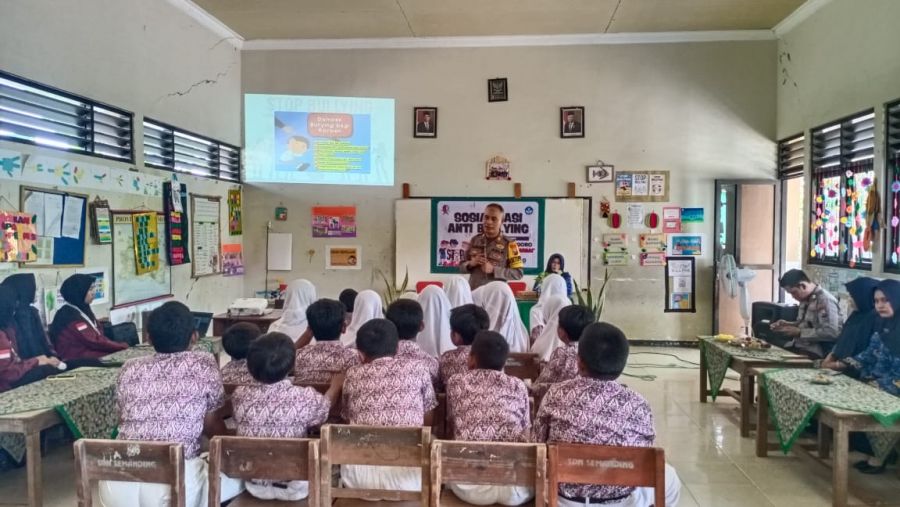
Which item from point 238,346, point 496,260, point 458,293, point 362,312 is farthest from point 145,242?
point 496,260

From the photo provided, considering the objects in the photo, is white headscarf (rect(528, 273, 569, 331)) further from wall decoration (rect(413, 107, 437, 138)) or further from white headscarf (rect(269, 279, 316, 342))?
wall decoration (rect(413, 107, 437, 138))

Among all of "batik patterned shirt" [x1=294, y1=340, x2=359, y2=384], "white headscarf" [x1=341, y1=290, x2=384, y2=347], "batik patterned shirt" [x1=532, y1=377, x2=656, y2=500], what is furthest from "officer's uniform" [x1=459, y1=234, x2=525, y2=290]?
"batik patterned shirt" [x1=532, y1=377, x2=656, y2=500]

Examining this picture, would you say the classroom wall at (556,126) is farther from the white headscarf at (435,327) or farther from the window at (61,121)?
the white headscarf at (435,327)

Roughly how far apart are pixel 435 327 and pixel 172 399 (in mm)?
1980

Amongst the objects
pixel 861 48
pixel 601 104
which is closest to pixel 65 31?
pixel 601 104

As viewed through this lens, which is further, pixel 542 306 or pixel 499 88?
pixel 499 88

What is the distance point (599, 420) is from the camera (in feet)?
6.80

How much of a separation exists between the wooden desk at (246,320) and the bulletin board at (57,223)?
125 cm

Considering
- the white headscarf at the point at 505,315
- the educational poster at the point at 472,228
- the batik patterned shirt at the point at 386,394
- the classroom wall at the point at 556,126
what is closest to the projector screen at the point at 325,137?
the classroom wall at the point at 556,126

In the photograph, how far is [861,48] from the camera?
16.8ft

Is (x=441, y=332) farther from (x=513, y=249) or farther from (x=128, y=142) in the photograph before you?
(x=128, y=142)

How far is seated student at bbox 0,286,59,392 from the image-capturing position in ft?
11.1

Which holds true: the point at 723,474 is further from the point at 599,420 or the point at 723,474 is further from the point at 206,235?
the point at 206,235

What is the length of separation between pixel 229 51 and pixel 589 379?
6.49 meters
